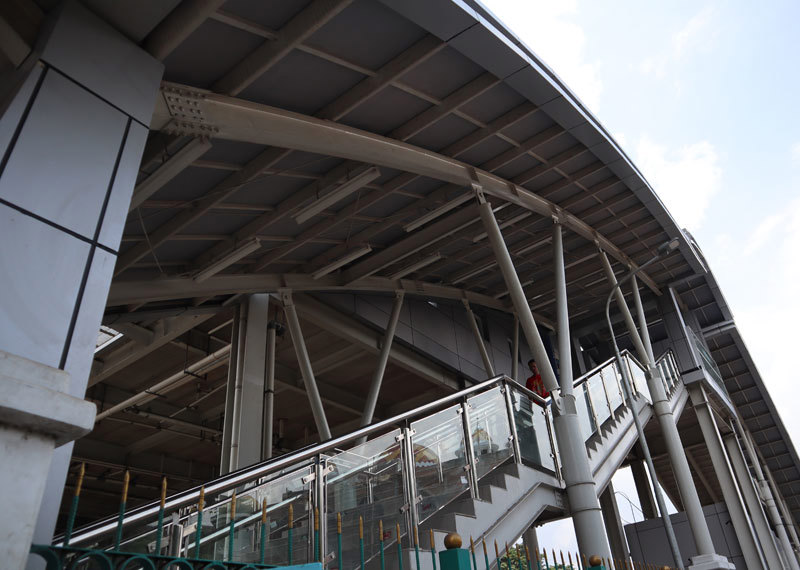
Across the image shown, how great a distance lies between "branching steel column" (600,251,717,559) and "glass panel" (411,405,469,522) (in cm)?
762

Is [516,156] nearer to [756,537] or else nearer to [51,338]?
[51,338]

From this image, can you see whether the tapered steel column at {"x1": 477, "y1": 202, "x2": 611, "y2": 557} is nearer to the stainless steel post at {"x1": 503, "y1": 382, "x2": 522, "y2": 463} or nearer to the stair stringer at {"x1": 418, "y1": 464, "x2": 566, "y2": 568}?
the stair stringer at {"x1": 418, "y1": 464, "x2": 566, "y2": 568}

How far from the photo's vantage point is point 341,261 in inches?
522

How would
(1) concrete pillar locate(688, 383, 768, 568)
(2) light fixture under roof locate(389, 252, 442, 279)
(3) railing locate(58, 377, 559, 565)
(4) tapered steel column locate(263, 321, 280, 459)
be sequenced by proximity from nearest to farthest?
(3) railing locate(58, 377, 559, 565)
(4) tapered steel column locate(263, 321, 280, 459)
(2) light fixture under roof locate(389, 252, 442, 279)
(1) concrete pillar locate(688, 383, 768, 568)

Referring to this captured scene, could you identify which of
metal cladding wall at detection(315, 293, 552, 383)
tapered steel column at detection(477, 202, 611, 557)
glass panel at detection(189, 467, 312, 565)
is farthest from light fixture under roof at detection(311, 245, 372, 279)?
glass panel at detection(189, 467, 312, 565)

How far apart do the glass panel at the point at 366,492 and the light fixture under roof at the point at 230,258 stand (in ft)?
17.9

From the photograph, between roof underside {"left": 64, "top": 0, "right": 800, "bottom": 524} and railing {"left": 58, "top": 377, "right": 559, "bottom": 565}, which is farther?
roof underside {"left": 64, "top": 0, "right": 800, "bottom": 524}

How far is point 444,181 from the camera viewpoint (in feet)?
39.9

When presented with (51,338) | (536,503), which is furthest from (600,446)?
(51,338)

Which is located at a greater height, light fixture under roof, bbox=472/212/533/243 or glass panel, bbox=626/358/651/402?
light fixture under roof, bbox=472/212/533/243

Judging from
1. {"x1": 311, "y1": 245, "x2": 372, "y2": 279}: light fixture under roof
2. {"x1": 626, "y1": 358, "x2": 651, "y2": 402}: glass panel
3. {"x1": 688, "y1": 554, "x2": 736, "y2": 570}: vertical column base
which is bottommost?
{"x1": 688, "y1": 554, "x2": 736, "y2": 570}: vertical column base

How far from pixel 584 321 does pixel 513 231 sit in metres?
8.82

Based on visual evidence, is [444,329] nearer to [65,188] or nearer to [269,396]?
[269,396]

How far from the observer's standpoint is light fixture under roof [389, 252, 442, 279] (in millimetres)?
14756
